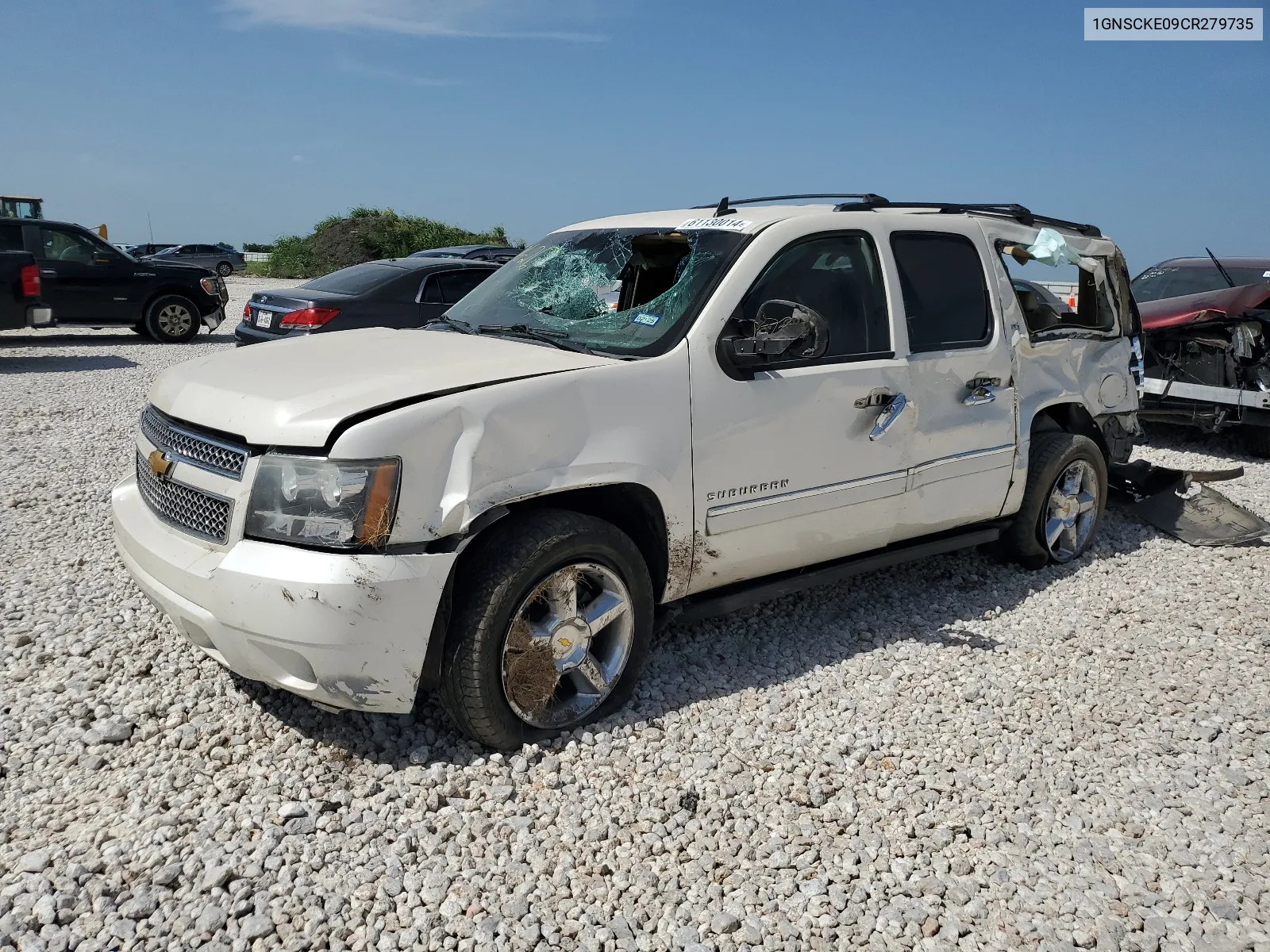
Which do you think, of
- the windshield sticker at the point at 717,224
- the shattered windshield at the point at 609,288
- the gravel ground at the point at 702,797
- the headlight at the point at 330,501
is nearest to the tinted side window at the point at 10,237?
the gravel ground at the point at 702,797

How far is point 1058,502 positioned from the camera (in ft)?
18.4

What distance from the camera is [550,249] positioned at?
485 cm

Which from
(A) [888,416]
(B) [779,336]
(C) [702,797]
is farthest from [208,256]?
(C) [702,797]

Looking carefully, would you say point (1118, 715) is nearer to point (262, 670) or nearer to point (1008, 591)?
point (1008, 591)

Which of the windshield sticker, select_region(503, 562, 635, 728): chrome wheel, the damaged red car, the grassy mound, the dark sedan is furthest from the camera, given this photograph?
the grassy mound

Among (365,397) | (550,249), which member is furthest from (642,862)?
(550,249)

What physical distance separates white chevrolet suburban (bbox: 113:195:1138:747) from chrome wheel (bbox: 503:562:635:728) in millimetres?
10

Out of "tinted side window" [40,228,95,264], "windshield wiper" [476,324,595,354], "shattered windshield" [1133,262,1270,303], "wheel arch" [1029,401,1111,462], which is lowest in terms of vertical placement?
"wheel arch" [1029,401,1111,462]

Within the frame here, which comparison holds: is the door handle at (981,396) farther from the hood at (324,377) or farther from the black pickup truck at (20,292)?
the black pickup truck at (20,292)

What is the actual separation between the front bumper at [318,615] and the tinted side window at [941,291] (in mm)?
2525

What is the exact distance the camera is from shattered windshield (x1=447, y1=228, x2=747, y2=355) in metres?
3.94

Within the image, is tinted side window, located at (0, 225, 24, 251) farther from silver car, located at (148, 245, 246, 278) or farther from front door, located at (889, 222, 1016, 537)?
silver car, located at (148, 245, 246, 278)

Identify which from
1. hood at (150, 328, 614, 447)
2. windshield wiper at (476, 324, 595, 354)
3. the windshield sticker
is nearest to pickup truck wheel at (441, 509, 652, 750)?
hood at (150, 328, 614, 447)

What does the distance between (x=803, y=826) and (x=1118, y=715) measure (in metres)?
1.60
